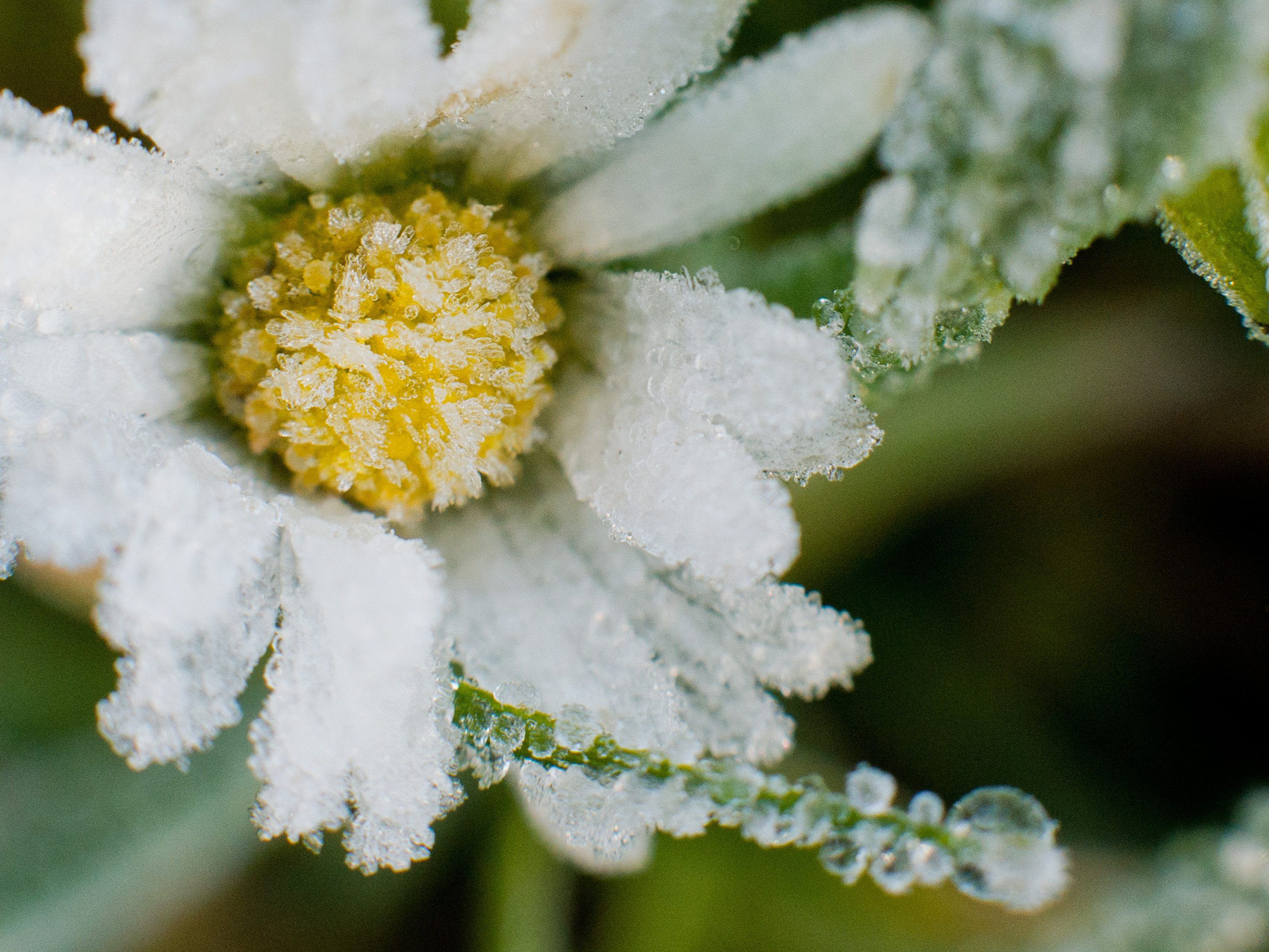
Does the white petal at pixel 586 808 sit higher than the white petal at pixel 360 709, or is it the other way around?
the white petal at pixel 360 709

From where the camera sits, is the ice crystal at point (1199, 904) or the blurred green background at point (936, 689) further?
the blurred green background at point (936, 689)

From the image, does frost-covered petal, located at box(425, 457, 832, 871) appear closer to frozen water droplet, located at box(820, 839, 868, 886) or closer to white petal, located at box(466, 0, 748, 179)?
frozen water droplet, located at box(820, 839, 868, 886)

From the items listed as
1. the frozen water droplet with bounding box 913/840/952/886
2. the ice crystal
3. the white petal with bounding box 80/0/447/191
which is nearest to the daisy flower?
the white petal with bounding box 80/0/447/191

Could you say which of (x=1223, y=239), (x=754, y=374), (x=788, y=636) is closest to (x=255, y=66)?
(x=754, y=374)

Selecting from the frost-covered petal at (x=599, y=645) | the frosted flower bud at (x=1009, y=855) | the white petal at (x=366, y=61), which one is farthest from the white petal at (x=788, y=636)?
the white petal at (x=366, y=61)

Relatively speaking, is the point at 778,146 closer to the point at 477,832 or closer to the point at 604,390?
the point at 604,390

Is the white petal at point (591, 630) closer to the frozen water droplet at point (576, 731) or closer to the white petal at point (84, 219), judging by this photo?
the frozen water droplet at point (576, 731)
